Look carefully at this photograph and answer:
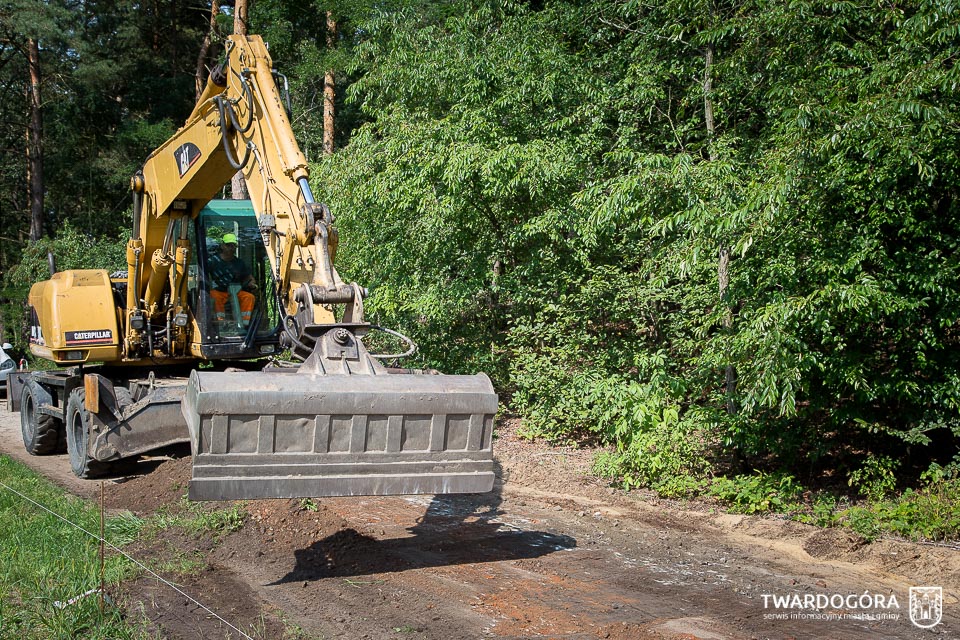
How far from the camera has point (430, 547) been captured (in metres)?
6.52

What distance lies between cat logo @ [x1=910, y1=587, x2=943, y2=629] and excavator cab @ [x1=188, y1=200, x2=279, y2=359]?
265 inches

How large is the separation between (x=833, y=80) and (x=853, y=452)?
145 inches

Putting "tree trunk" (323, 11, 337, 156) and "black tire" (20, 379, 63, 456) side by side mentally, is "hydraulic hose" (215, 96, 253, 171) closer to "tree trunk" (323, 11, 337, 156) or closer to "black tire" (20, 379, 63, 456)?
"black tire" (20, 379, 63, 456)

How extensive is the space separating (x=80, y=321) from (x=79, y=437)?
4.63 ft

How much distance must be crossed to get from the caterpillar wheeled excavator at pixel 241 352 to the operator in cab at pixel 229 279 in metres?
0.02

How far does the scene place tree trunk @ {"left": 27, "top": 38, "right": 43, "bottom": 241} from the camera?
27281 millimetres

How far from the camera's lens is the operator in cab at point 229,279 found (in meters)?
9.34

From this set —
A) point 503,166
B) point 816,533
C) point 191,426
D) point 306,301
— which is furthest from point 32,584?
point 503,166

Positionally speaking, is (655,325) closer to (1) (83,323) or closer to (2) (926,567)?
(2) (926,567)

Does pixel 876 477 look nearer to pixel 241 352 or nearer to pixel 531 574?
pixel 531 574

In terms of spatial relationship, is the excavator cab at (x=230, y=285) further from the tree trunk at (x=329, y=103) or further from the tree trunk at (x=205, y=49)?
the tree trunk at (x=205, y=49)

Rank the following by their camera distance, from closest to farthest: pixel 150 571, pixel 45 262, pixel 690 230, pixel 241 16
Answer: pixel 150 571
pixel 690 230
pixel 241 16
pixel 45 262

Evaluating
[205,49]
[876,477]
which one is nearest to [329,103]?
[205,49]

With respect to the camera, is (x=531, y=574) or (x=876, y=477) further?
(x=876, y=477)
